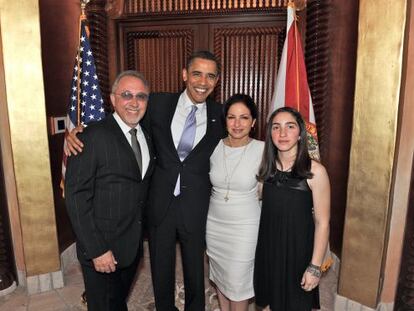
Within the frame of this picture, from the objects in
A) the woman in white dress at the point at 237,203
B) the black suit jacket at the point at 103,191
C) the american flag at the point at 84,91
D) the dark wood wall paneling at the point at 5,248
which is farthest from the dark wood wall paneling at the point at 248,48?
the black suit jacket at the point at 103,191

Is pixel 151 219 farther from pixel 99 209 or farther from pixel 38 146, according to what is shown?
pixel 38 146

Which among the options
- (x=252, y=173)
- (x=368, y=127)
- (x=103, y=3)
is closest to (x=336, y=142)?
(x=368, y=127)

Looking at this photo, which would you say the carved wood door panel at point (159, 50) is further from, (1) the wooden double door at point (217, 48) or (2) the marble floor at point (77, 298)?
(2) the marble floor at point (77, 298)

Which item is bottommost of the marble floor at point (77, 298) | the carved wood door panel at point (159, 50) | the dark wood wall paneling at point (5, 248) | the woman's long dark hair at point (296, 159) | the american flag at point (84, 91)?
the marble floor at point (77, 298)

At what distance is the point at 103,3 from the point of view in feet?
11.7

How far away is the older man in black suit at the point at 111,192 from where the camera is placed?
67.2 inches

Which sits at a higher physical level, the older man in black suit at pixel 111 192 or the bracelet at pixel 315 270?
the older man in black suit at pixel 111 192

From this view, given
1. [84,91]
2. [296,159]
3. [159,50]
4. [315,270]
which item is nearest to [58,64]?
[84,91]

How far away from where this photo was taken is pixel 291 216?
5.77 ft

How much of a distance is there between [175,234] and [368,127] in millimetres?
1446

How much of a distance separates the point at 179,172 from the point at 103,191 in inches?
20.9

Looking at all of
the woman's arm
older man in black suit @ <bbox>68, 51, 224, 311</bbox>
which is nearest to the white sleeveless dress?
older man in black suit @ <bbox>68, 51, 224, 311</bbox>

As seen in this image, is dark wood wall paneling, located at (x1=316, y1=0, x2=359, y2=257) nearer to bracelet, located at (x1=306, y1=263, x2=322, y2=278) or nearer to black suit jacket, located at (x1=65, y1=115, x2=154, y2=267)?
bracelet, located at (x1=306, y1=263, x2=322, y2=278)

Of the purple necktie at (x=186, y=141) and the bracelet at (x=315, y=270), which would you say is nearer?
the bracelet at (x=315, y=270)
